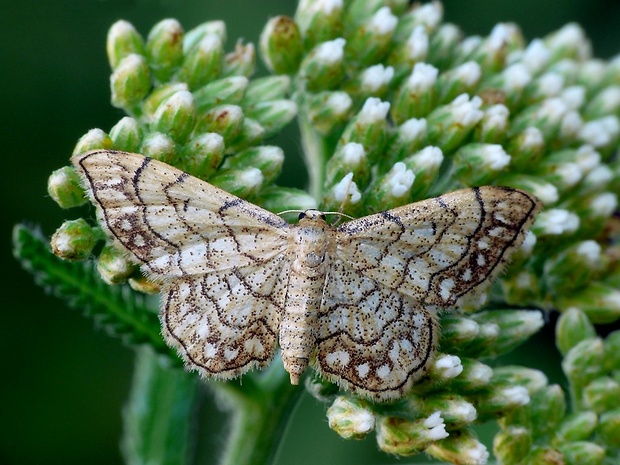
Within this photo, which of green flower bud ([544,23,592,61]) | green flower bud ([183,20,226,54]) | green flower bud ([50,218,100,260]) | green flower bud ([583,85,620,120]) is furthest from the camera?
green flower bud ([544,23,592,61])

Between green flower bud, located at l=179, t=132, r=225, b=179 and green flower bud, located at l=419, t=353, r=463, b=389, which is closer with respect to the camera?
green flower bud, located at l=419, t=353, r=463, b=389

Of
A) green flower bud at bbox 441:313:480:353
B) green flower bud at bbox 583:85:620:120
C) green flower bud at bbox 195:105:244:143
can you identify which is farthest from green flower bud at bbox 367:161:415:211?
green flower bud at bbox 583:85:620:120

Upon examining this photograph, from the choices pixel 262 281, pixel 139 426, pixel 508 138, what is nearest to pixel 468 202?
pixel 262 281

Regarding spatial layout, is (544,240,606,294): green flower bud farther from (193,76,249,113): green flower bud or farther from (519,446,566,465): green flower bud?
(193,76,249,113): green flower bud

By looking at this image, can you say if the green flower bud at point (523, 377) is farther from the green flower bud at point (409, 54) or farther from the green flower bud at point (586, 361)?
the green flower bud at point (409, 54)

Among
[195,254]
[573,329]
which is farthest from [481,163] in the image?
[195,254]

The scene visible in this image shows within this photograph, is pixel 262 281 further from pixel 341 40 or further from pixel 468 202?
pixel 341 40

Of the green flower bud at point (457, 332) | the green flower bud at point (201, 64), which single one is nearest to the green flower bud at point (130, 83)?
the green flower bud at point (201, 64)

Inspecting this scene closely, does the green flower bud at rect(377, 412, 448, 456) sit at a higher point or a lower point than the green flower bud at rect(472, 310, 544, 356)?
lower
